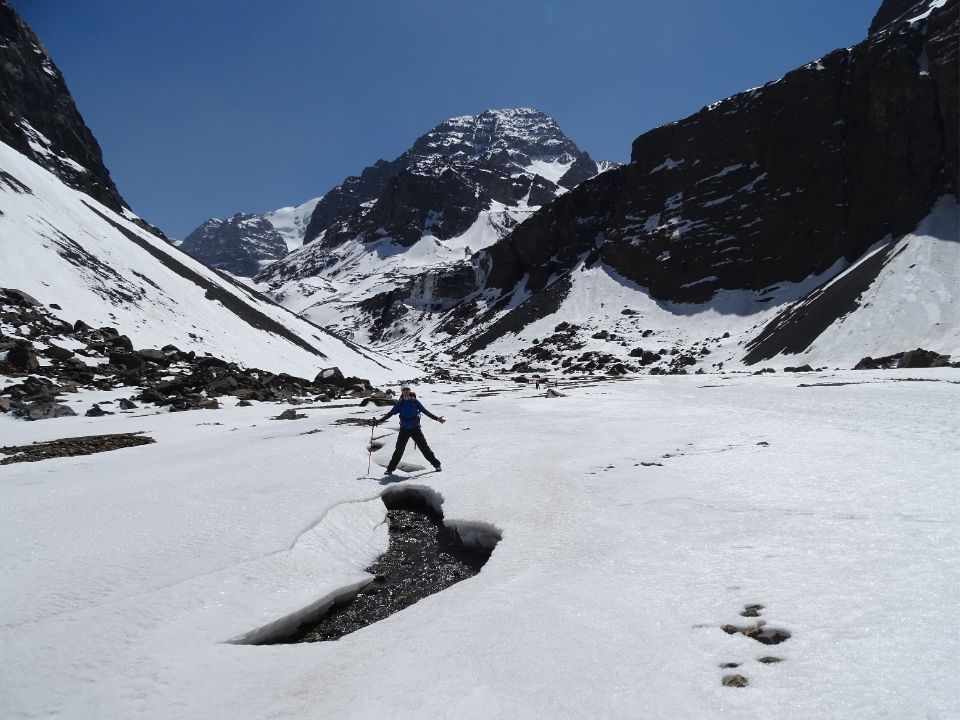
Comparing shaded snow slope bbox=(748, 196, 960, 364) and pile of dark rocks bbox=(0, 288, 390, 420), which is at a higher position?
shaded snow slope bbox=(748, 196, 960, 364)

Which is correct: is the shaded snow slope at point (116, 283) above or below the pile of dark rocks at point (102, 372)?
above

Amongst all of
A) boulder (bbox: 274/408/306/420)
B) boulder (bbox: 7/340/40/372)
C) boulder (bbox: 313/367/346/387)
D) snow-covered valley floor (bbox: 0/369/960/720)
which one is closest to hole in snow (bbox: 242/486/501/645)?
snow-covered valley floor (bbox: 0/369/960/720)

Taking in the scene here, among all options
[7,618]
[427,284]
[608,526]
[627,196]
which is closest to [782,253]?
[627,196]

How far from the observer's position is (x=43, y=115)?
89062 millimetres

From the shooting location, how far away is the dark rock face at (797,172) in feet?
170

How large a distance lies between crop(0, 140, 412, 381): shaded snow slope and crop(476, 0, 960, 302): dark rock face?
53.9m

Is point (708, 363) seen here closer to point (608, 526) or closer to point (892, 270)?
point (892, 270)

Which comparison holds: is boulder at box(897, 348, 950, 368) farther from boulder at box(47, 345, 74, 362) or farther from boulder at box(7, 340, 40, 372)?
boulder at box(47, 345, 74, 362)

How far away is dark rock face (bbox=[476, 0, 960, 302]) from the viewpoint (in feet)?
170

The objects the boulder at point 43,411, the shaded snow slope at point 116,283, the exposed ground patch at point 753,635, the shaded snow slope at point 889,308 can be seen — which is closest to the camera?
the exposed ground patch at point 753,635

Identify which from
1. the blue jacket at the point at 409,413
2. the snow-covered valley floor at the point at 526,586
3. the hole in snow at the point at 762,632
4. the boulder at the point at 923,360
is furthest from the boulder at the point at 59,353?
the boulder at the point at 923,360

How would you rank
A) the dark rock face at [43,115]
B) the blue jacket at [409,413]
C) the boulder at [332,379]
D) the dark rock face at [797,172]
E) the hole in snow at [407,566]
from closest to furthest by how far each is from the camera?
the hole in snow at [407,566] < the blue jacket at [409,413] < the boulder at [332,379] < the dark rock face at [797,172] < the dark rock face at [43,115]

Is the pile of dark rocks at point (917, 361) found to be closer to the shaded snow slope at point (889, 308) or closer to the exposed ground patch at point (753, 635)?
the shaded snow slope at point (889, 308)

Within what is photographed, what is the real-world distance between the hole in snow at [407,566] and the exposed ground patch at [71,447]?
8.03m
